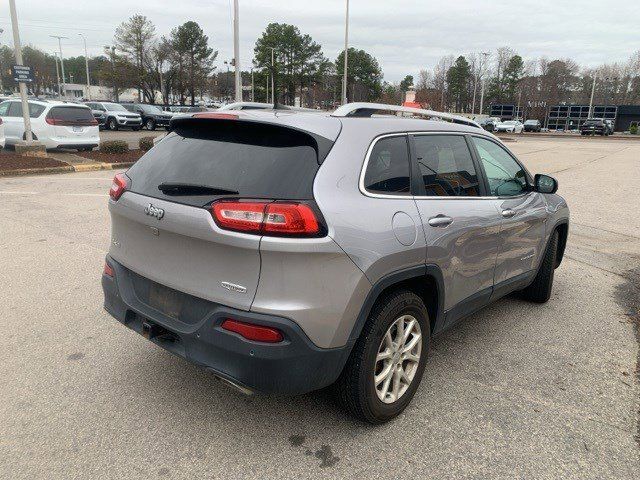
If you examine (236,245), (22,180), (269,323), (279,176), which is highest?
(279,176)

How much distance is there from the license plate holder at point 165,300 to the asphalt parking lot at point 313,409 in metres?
0.67

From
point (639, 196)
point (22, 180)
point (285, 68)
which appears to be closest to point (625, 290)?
point (639, 196)

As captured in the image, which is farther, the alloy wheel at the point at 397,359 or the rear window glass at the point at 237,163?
the alloy wheel at the point at 397,359

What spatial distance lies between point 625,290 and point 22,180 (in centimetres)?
1246

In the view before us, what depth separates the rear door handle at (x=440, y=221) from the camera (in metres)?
3.12

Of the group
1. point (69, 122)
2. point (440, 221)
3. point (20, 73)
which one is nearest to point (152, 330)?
point (440, 221)

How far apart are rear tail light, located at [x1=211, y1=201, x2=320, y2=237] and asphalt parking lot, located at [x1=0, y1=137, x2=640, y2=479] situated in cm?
122

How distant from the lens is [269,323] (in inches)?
94.6

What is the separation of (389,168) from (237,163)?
889 millimetres

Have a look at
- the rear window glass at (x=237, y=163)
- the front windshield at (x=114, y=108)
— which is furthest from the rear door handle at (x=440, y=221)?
the front windshield at (x=114, y=108)

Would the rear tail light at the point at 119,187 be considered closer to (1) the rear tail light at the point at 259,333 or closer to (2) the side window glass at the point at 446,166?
(1) the rear tail light at the point at 259,333

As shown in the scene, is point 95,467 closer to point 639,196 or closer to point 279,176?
point 279,176

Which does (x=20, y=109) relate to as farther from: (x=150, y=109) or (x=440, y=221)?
(x=440, y=221)

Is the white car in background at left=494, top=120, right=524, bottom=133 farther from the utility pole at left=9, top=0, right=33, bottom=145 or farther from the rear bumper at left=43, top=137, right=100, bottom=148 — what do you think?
the utility pole at left=9, top=0, right=33, bottom=145
